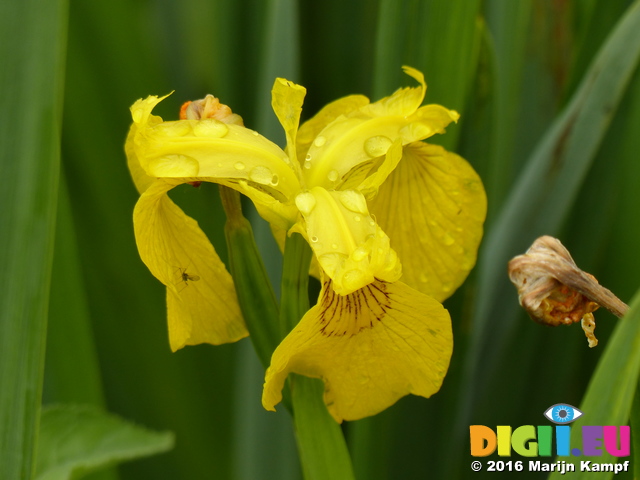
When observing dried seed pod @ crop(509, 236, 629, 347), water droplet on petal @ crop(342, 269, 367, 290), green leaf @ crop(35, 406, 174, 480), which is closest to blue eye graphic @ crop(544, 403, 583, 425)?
Result: dried seed pod @ crop(509, 236, 629, 347)

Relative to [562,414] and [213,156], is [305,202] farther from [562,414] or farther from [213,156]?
[562,414]

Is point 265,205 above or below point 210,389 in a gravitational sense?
above

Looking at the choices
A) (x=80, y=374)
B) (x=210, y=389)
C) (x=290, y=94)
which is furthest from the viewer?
(x=210, y=389)

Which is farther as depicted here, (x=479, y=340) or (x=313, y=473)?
(x=479, y=340)

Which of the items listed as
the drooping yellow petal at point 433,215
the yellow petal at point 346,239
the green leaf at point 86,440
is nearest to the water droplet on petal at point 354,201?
the yellow petal at point 346,239

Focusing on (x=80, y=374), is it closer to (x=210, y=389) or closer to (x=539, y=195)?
(x=210, y=389)

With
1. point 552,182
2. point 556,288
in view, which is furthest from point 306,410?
point 552,182

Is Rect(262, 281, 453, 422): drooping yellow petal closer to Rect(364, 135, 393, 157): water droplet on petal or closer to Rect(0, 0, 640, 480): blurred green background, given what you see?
Rect(364, 135, 393, 157): water droplet on petal

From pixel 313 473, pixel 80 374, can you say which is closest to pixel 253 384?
pixel 80 374
